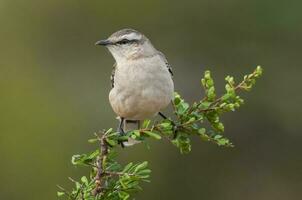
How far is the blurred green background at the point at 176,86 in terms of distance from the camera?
12.3m

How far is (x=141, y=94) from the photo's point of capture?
624 cm

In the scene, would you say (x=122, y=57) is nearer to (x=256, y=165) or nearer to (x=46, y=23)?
(x=256, y=165)

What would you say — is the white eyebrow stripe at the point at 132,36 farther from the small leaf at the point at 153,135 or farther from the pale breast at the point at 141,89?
the small leaf at the point at 153,135

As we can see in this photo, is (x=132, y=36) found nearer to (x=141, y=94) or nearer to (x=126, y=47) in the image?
(x=126, y=47)

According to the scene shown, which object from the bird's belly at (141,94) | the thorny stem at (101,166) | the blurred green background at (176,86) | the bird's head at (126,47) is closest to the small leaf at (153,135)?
the thorny stem at (101,166)

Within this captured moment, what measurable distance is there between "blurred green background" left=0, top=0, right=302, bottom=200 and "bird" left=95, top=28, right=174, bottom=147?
4.92m

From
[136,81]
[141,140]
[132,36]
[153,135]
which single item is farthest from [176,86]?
[153,135]

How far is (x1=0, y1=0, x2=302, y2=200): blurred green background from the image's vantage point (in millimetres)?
12273

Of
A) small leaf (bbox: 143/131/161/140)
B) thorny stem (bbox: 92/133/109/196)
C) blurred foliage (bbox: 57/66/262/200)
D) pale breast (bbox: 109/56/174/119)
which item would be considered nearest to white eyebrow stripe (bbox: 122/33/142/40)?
pale breast (bbox: 109/56/174/119)

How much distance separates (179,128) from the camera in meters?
4.98

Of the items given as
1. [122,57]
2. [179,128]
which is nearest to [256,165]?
[122,57]

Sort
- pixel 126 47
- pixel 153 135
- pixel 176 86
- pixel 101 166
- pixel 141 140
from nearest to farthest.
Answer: pixel 101 166, pixel 153 135, pixel 141 140, pixel 126 47, pixel 176 86

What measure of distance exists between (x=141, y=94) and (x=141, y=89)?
4 cm

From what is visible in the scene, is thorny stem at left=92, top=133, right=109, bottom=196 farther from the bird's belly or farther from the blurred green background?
the blurred green background
